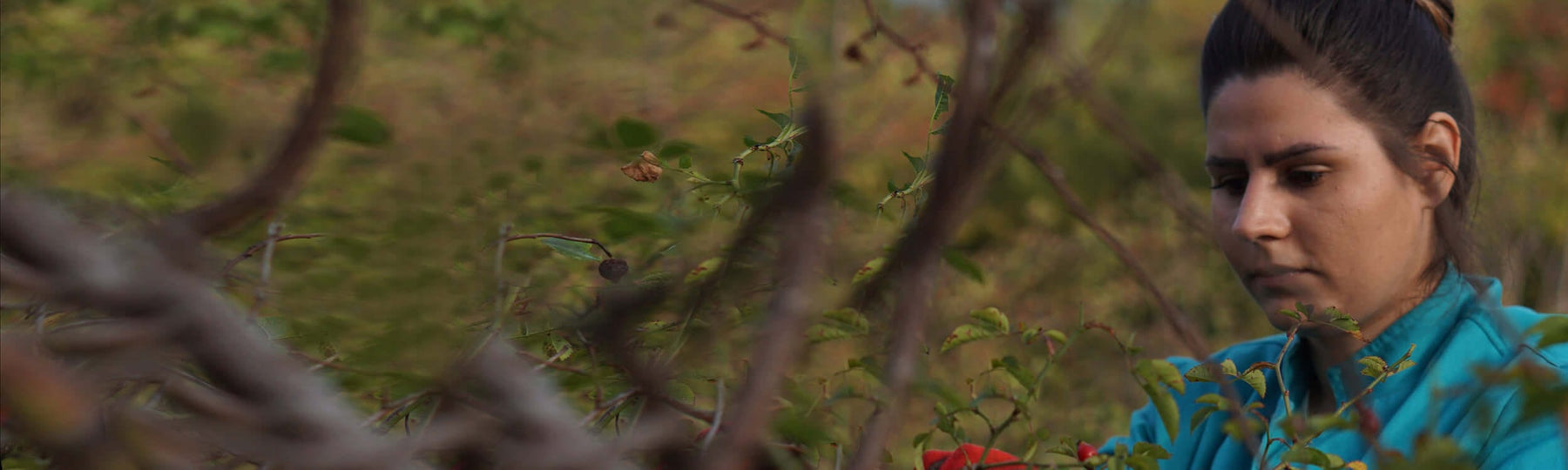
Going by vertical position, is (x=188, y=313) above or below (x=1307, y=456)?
above

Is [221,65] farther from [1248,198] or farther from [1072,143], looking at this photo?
[1072,143]

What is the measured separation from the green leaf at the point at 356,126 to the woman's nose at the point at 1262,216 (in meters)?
0.98

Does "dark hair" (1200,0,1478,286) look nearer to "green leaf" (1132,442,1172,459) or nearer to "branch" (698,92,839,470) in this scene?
"green leaf" (1132,442,1172,459)

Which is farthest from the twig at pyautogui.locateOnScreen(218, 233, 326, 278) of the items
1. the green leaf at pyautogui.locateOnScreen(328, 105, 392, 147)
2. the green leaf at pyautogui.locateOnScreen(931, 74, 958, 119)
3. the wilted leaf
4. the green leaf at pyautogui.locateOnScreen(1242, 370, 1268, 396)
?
the green leaf at pyautogui.locateOnScreen(1242, 370, 1268, 396)

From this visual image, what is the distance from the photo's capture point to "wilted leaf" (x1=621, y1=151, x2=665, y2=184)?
81 cm

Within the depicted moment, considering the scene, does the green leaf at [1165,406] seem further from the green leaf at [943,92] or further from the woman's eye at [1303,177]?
the woman's eye at [1303,177]

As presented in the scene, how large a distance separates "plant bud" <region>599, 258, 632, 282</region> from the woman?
0.76 metres

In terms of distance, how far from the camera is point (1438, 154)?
1.46 m

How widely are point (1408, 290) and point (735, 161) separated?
38.8 inches

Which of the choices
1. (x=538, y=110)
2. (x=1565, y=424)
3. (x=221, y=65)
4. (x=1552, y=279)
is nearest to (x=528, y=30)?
(x=538, y=110)

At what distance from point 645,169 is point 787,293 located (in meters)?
0.43

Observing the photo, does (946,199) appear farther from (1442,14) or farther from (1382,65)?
(1442,14)

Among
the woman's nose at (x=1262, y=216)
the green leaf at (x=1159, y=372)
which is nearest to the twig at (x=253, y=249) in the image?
the green leaf at (x=1159, y=372)

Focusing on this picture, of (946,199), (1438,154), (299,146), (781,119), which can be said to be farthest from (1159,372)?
(1438,154)
